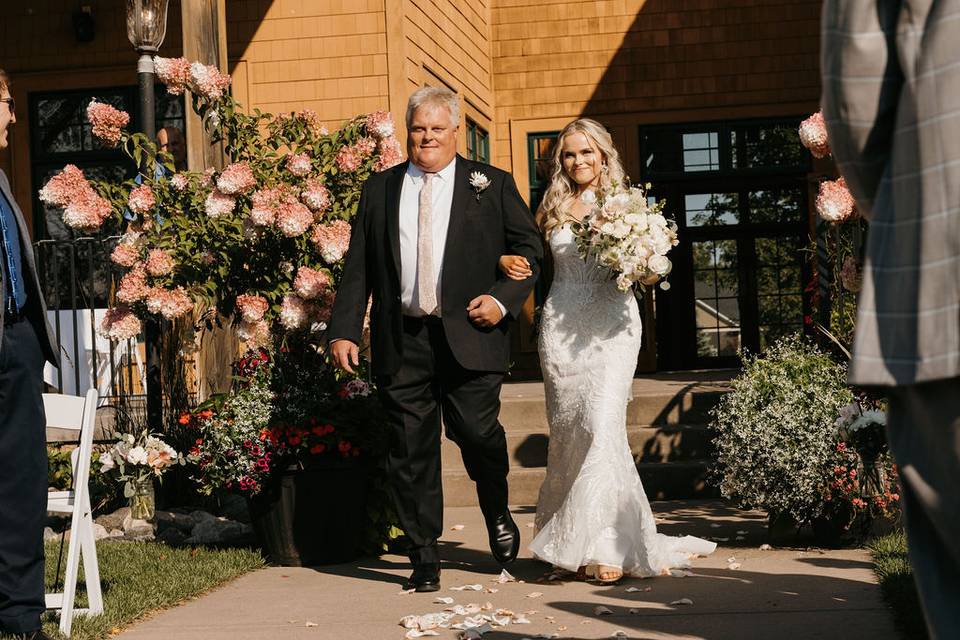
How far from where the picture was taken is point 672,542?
609 centimetres

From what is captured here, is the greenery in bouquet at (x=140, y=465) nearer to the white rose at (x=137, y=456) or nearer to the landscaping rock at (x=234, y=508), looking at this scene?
the white rose at (x=137, y=456)

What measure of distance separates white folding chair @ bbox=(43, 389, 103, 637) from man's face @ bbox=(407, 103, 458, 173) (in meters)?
1.83

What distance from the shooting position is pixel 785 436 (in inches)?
243

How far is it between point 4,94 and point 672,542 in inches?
144

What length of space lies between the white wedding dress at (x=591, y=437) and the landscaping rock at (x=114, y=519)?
125 inches

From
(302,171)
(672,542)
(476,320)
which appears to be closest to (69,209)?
(302,171)

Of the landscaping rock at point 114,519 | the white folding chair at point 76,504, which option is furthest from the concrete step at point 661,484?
the white folding chair at point 76,504

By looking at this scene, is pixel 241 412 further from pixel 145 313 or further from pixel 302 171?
pixel 302 171

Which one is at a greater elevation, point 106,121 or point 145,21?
point 145,21

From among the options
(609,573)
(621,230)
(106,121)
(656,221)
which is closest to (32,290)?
(106,121)

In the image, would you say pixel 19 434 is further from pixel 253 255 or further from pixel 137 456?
pixel 137 456

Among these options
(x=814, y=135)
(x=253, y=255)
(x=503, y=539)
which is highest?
(x=814, y=135)

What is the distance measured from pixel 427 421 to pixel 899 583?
7.04 feet

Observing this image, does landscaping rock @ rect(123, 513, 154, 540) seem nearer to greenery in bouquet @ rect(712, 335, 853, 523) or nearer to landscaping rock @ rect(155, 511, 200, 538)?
landscaping rock @ rect(155, 511, 200, 538)
